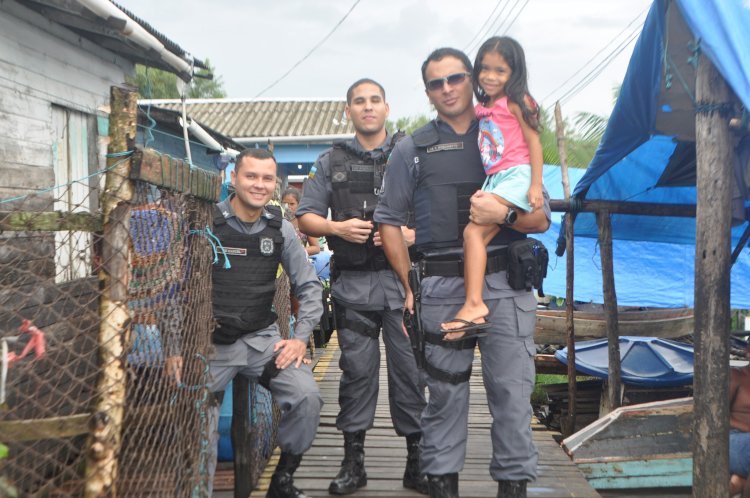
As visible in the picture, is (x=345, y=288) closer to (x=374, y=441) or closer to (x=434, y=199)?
(x=434, y=199)

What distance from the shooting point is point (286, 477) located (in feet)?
12.4

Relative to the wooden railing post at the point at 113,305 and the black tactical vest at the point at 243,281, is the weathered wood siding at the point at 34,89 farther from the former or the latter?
the wooden railing post at the point at 113,305

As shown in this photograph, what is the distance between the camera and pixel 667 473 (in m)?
5.91

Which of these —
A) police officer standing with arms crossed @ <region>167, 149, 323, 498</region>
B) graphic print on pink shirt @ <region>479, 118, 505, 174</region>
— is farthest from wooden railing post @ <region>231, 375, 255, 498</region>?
graphic print on pink shirt @ <region>479, 118, 505, 174</region>

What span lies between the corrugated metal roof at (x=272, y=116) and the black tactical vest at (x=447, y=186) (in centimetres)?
1503

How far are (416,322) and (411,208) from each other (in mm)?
603

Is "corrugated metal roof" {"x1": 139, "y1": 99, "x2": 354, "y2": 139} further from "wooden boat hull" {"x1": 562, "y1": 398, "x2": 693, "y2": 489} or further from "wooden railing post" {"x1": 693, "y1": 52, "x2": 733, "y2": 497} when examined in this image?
"wooden railing post" {"x1": 693, "y1": 52, "x2": 733, "y2": 497}

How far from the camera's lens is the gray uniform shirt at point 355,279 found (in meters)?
4.04

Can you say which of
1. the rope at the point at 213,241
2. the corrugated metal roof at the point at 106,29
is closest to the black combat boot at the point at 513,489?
the rope at the point at 213,241

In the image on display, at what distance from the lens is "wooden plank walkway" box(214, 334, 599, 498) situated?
412 cm

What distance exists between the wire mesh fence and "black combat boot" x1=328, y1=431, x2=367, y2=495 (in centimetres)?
58

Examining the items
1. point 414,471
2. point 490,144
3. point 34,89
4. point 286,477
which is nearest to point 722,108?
point 490,144

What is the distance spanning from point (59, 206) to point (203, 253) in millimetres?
3107

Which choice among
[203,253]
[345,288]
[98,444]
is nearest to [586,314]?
[345,288]
